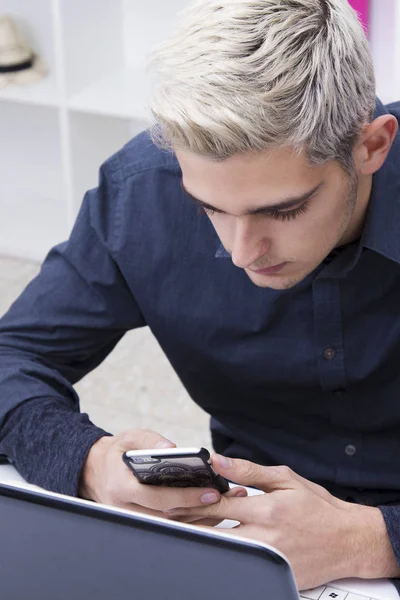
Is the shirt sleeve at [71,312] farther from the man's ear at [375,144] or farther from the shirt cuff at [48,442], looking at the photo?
the man's ear at [375,144]

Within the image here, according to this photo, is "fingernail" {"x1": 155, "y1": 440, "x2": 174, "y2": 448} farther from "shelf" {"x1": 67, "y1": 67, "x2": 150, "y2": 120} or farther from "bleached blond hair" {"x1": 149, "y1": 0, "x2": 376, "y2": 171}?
"shelf" {"x1": 67, "y1": 67, "x2": 150, "y2": 120}

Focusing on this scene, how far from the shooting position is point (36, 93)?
9.73ft

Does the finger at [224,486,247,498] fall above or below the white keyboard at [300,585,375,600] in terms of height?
above

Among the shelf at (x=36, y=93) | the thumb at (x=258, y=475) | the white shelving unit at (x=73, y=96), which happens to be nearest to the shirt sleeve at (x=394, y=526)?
the thumb at (x=258, y=475)

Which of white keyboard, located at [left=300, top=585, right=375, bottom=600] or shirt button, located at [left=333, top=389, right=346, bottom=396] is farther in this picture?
shirt button, located at [left=333, top=389, right=346, bottom=396]

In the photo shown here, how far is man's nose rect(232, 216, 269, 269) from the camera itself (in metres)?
1.11

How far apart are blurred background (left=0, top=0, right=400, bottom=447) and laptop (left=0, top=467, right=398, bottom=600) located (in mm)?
1659

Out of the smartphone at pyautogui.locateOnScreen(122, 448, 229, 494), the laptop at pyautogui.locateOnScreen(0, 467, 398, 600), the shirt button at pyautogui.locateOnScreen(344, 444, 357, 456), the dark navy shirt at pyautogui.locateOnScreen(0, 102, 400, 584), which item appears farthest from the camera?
the shirt button at pyautogui.locateOnScreen(344, 444, 357, 456)

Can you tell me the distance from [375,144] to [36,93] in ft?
6.48

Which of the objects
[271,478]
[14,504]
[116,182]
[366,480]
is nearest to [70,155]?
[116,182]

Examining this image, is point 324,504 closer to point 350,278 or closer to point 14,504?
point 350,278

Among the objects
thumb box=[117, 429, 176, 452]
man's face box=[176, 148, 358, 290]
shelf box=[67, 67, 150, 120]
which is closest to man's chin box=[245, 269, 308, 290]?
man's face box=[176, 148, 358, 290]

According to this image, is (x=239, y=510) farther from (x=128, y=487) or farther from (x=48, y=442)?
(x=48, y=442)

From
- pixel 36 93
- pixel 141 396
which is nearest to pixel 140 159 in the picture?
pixel 141 396
